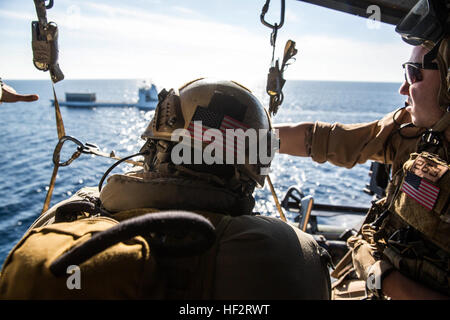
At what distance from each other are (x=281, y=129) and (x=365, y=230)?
119 cm

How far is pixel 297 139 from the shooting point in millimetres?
2822

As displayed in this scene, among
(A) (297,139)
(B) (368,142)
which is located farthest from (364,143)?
(A) (297,139)

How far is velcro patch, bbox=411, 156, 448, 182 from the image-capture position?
5.68 feet

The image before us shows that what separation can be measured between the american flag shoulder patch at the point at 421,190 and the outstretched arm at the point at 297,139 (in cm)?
99

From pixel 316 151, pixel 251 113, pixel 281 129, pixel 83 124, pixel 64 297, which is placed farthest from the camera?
pixel 83 124

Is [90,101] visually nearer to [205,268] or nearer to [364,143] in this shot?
[364,143]

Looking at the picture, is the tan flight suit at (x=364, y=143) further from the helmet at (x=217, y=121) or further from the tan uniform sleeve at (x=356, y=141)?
the helmet at (x=217, y=121)

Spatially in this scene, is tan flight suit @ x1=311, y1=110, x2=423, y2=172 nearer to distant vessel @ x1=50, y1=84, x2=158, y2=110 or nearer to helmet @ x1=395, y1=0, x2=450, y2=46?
helmet @ x1=395, y1=0, x2=450, y2=46

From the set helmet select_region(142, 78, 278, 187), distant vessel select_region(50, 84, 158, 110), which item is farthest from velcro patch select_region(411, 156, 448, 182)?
distant vessel select_region(50, 84, 158, 110)

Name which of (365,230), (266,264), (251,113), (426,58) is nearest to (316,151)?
(365,230)

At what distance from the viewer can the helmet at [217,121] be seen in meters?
1.51
